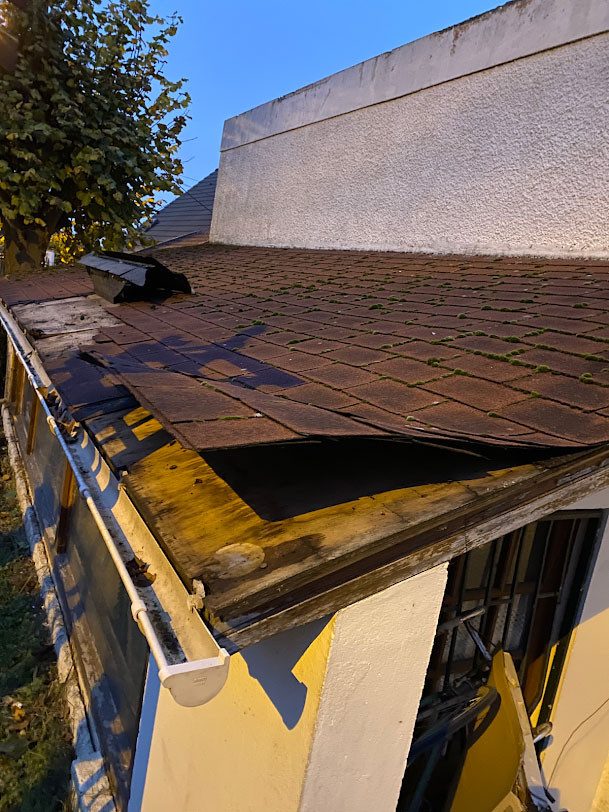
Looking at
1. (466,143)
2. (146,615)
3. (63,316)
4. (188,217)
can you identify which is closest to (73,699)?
(63,316)

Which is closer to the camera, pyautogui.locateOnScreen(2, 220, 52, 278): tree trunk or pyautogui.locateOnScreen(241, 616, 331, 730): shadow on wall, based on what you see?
pyautogui.locateOnScreen(241, 616, 331, 730): shadow on wall

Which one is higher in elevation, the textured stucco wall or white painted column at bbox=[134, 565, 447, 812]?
the textured stucco wall

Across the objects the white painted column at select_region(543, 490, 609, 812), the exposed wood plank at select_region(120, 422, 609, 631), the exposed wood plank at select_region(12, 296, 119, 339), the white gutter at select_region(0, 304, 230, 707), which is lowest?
the white painted column at select_region(543, 490, 609, 812)

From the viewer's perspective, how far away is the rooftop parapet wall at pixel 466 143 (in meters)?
4.73

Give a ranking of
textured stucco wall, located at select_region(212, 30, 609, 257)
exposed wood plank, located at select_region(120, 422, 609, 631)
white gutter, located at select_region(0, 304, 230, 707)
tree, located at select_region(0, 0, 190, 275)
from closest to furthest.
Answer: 1. white gutter, located at select_region(0, 304, 230, 707)
2. exposed wood plank, located at select_region(120, 422, 609, 631)
3. textured stucco wall, located at select_region(212, 30, 609, 257)
4. tree, located at select_region(0, 0, 190, 275)

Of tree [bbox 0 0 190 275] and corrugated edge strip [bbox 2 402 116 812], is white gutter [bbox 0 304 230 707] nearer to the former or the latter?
corrugated edge strip [bbox 2 402 116 812]

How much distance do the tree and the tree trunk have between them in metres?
0.02

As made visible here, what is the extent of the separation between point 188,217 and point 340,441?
15778 mm

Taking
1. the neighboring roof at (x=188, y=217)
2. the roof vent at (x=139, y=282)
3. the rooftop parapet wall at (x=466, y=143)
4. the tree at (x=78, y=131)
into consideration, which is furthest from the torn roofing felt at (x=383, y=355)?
the neighboring roof at (x=188, y=217)

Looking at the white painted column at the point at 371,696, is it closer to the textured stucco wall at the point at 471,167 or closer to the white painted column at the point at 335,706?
the white painted column at the point at 335,706

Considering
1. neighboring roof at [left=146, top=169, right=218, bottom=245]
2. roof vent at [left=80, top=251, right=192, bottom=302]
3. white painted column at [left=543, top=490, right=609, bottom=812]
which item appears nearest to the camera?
white painted column at [left=543, top=490, right=609, bottom=812]

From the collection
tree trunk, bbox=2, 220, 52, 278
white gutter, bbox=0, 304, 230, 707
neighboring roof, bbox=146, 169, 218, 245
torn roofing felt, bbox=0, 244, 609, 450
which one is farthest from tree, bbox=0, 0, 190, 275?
white gutter, bbox=0, 304, 230, 707

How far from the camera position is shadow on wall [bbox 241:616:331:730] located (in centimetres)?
185

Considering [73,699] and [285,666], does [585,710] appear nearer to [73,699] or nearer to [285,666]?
[285,666]
